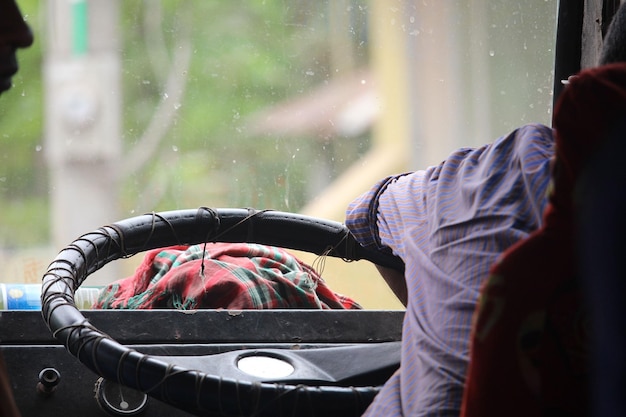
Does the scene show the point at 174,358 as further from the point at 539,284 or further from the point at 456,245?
the point at 539,284

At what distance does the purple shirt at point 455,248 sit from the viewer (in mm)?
827

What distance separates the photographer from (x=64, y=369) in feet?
4.50

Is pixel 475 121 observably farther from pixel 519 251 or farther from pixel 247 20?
pixel 519 251

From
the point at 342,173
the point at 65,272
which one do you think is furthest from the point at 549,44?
the point at 65,272

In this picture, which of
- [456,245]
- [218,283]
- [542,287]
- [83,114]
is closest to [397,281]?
[218,283]

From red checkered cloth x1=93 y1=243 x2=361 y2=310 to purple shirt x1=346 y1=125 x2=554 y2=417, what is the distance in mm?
530

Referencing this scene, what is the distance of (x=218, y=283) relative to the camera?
152cm

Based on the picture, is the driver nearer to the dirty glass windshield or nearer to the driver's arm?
the driver's arm

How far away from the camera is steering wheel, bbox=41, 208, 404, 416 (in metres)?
1.00

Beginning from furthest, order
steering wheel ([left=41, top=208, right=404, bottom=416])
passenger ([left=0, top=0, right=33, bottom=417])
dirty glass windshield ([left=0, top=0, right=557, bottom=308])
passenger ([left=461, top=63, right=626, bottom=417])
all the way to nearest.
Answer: dirty glass windshield ([left=0, top=0, right=557, bottom=308])
steering wheel ([left=41, top=208, right=404, bottom=416])
passenger ([left=0, top=0, right=33, bottom=417])
passenger ([left=461, top=63, right=626, bottom=417])

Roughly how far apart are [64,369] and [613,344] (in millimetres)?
971

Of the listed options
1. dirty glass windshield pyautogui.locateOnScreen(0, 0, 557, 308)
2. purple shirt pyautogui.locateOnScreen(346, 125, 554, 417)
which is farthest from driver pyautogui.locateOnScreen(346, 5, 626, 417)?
dirty glass windshield pyautogui.locateOnScreen(0, 0, 557, 308)

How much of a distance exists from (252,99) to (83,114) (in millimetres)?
439

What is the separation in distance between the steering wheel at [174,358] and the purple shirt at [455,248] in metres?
0.12
